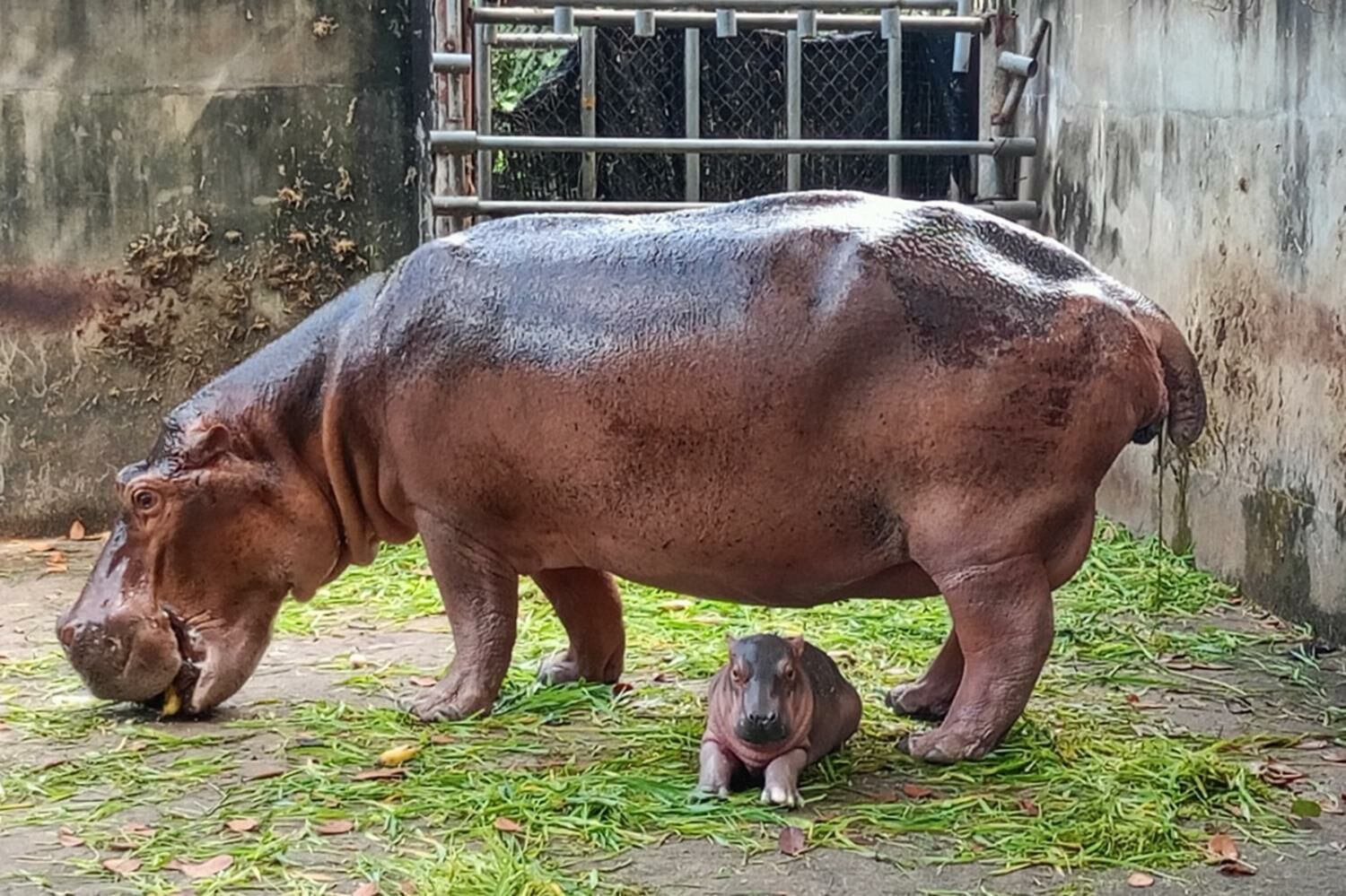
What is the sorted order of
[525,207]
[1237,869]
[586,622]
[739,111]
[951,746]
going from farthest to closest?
1. [739,111]
2. [525,207]
3. [586,622]
4. [951,746]
5. [1237,869]

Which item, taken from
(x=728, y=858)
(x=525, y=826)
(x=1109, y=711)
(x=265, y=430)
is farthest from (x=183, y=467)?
(x=1109, y=711)

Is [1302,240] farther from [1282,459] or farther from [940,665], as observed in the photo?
[940,665]

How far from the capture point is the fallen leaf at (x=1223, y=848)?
4004 mm

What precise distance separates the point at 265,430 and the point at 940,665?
6.36 feet

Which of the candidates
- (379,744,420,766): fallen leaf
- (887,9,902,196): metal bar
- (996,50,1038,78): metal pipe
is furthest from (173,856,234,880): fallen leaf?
(996,50,1038,78): metal pipe

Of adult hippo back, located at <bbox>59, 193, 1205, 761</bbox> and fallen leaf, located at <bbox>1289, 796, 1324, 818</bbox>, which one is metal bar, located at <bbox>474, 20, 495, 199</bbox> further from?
fallen leaf, located at <bbox>1289, 796, 1324, 818</bbox>

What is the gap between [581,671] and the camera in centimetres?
546

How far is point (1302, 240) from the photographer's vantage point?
6285 millimetres

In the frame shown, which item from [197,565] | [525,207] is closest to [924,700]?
[197,565]

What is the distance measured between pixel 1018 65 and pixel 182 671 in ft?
16.7

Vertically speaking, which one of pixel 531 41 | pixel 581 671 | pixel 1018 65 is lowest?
pixel 581 671

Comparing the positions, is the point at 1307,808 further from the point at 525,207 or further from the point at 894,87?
the point at 894,87

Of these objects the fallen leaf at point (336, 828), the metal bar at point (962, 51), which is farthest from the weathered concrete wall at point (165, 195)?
the fallen leaf at point (336, 828)

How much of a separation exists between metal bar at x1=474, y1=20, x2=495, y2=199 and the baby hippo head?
4370 millimetres
